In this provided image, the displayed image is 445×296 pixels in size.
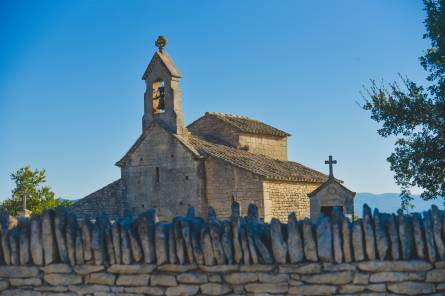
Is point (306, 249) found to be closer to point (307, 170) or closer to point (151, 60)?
point (151, 60)

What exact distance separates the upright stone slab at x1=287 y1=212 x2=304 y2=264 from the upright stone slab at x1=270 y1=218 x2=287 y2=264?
0.06 m

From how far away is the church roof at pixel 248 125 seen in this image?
1389 inches

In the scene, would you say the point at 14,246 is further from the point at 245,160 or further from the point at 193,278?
the point at 245,160

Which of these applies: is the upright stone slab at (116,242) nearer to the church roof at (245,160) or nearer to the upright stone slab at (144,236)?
the upright stone slab at (144,236)

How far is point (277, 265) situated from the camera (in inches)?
271

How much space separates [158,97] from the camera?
31.3 meters

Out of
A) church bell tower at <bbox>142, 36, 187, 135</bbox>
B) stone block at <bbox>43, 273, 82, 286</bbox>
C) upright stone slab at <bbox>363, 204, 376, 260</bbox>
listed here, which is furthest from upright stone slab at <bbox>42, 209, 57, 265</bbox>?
church bell tower at <bbox>142, 36, 187, 135</bbox>

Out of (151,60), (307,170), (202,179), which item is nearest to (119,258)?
(202,179)

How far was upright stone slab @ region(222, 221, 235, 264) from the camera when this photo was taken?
6.95m

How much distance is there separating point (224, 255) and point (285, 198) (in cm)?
2311

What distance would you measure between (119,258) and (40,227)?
3.35ft

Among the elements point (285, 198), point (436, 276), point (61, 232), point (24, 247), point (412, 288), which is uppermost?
point (285, 198)

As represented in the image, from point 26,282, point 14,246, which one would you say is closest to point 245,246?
point 26,282

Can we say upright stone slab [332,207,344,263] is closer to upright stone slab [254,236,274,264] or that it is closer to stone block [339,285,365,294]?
stone block [339,285,365,294]
